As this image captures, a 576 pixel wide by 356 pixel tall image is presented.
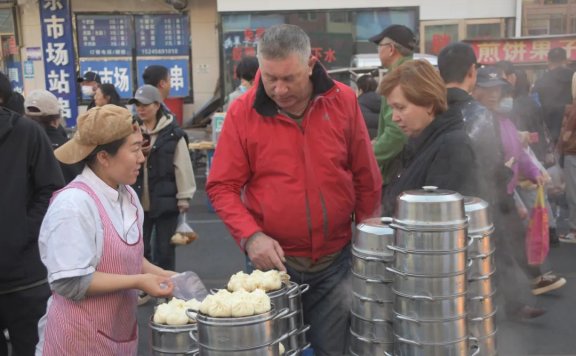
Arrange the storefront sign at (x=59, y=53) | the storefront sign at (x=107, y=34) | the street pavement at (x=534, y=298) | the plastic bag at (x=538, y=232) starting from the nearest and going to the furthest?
the street pavement at (x=534, y=298) → the plastic bag at (x=538, y=232) → the storefront sign at (x=59, y=53) → the storefront sign at (x=107, y=34)

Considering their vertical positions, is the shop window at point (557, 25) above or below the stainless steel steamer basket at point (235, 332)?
above

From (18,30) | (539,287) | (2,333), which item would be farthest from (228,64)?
(2,333)

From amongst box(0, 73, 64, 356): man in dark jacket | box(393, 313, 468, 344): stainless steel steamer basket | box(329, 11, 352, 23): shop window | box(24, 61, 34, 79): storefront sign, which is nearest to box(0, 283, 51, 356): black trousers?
box(0, 73, 64, 356): man in dark jacket

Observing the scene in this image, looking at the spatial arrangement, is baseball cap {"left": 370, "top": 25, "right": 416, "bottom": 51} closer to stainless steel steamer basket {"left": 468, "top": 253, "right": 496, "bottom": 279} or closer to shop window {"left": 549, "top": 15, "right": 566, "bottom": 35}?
stainless steel steamer basket {"left": 468, "top": 253, "right": 496, "bottom": 279}

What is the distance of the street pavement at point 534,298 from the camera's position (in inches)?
170

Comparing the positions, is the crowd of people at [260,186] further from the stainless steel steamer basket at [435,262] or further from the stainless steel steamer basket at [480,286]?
the stainless steel steamer basket at [435,262]

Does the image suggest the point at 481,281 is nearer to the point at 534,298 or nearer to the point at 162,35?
the point at 534,298

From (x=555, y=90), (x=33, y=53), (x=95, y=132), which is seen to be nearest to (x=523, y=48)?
(x=555, y=90)

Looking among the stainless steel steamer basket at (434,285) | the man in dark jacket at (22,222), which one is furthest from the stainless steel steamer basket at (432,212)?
the man in dark jacket at (22,222)

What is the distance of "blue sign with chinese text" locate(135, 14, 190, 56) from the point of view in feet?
50.4

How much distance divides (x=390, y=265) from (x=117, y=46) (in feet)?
47.6

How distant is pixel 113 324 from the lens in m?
2.42

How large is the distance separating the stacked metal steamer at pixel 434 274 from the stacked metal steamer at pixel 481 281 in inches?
5.6

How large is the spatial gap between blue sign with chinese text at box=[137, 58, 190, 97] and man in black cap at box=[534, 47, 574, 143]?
9192mm
